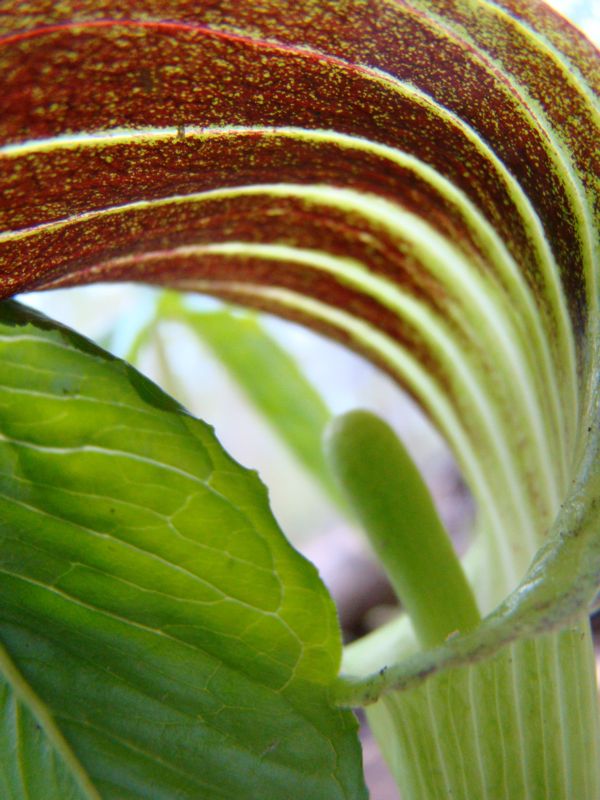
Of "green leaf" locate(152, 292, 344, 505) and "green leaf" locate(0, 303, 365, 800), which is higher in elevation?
"green leaf" locate(152, 292, 344, 505)

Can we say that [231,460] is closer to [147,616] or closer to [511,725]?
[147,616]

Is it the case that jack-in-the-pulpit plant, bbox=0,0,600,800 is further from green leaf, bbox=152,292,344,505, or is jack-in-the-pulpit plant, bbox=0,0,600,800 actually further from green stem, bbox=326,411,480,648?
green leaf, bbox=152,292,344,505

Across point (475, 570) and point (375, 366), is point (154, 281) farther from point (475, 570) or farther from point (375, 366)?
point (475, 570)

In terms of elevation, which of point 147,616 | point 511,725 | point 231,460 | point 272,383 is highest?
point 272,383

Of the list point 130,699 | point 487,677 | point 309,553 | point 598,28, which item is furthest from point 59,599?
point 309,553

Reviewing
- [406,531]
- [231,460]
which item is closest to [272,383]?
[406,531]

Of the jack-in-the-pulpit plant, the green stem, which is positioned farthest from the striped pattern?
the green stem
